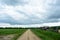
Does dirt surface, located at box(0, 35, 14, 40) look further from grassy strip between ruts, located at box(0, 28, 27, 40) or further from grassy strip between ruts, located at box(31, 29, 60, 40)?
grassy strip between ruts, located at box(31, 29, 60, 40)

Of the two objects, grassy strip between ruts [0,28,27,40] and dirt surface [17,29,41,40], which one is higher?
grassy strip between ruts [0,28,27,40]

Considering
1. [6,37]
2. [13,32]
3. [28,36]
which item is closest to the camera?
[6,37]

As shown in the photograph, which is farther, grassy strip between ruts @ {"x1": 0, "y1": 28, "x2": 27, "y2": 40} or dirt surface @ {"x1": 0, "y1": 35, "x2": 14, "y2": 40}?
grassy strip between ruts @ {"x1": 0, "y1": 28, "x2": 27, "y2": 40}

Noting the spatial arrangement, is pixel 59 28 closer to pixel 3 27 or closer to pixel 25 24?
pixel 25 24

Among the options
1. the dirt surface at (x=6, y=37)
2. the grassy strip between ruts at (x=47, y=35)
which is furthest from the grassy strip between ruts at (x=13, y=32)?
the grassy strip between ruts at (x=47, y=35)

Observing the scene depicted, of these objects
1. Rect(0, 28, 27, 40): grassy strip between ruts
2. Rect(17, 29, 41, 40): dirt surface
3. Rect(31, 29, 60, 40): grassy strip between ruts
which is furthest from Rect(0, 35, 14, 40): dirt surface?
Rect(31, 29, 60, 40): grassy strip between ruts

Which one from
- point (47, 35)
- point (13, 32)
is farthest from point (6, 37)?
point (47, 35)

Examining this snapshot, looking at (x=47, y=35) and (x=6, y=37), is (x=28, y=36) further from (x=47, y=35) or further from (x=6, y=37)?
(x=6, y=37)

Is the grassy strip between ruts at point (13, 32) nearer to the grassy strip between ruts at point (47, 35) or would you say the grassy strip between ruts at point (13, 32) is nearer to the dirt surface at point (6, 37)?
the dirt surface at point (6, 37)

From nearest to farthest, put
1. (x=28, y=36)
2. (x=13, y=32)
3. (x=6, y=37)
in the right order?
(x=6, y=37) → (x=13, y=32) → (x=28, y=36)

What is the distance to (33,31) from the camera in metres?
10.2

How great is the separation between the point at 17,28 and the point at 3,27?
1.54ft

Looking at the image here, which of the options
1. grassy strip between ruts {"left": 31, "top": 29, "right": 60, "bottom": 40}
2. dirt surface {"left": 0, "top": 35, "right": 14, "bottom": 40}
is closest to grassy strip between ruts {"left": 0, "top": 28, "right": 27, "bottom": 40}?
dirt surface {"left": 0, "top": 35, "right": 14, "bottom": 40}

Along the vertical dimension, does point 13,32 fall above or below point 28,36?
above
